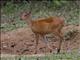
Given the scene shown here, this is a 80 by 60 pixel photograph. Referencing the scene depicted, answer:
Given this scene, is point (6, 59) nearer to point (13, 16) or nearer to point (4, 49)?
point (4, 49)

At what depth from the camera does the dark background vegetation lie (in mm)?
15095

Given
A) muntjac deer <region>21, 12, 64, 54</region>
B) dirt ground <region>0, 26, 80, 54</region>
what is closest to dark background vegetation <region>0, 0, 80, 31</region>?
dirt ground <region>0, 26, 80, 54</region>

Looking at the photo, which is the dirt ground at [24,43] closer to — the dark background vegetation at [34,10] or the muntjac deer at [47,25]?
the muntjac deer at [47,25]

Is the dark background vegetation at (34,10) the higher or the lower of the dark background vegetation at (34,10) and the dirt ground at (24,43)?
the higher

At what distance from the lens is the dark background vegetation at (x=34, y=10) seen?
1510 centimetres

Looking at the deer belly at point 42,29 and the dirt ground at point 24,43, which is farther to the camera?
the dirt ground at point 24,43

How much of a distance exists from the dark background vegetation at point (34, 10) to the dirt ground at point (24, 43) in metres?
1.09

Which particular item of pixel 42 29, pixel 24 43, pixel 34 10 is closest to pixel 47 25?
pixel 42 29

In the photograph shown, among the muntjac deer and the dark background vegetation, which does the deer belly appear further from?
the dark background vegetation

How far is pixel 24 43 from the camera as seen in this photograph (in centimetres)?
1255

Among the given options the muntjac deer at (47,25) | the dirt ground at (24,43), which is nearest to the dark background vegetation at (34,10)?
the dirt ground at (24,43)

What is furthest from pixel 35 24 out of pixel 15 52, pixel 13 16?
pixel 13 16

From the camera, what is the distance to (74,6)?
1717 cm

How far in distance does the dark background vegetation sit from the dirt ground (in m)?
1.09
